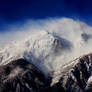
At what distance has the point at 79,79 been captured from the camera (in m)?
182

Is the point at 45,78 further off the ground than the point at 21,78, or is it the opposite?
the point at 21,78

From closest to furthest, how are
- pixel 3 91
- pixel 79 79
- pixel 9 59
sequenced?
pixel 3 91
pixel 79 79
pixel 9 59

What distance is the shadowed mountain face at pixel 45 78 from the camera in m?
174

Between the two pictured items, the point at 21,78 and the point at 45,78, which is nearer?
the point at 21,78

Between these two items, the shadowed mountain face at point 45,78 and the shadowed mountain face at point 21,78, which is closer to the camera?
the shadowed mountain face at point 21,78

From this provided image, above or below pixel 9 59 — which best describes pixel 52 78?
below

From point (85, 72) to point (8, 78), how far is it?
3821 cm

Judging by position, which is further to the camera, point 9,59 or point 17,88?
point 9,59

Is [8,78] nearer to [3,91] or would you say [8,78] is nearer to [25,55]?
[3,91]

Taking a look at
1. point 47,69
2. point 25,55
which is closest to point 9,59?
point 25,55

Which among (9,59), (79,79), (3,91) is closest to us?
(3,91)

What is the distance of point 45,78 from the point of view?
184 metres

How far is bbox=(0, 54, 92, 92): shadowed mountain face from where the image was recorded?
173625mm

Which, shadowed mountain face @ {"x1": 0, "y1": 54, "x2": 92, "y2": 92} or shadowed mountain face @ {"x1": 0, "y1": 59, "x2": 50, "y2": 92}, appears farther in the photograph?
shadowed mountain face @ {"x1": 0, "y1": 54, "x2": 92, "y2": 92}
